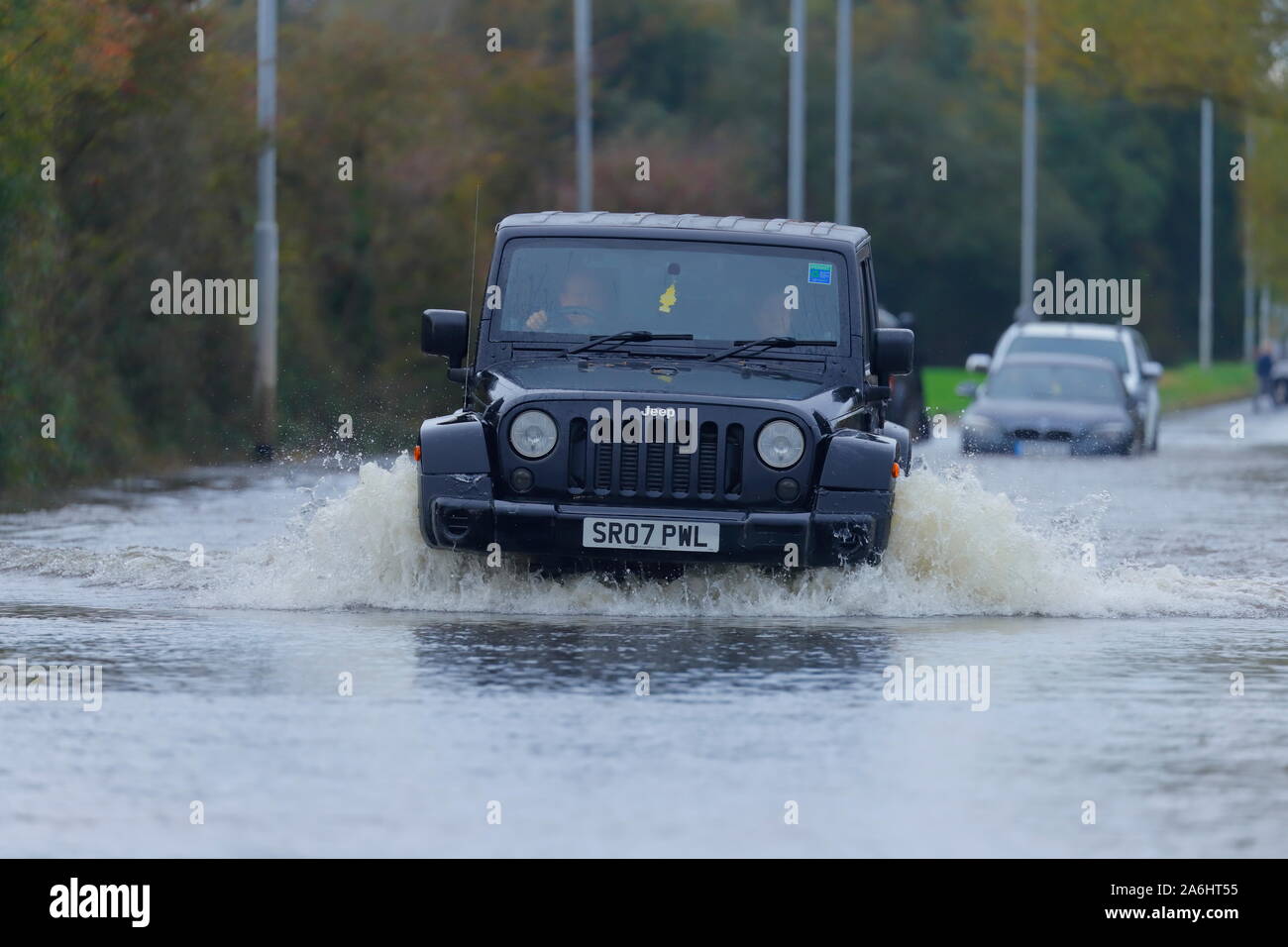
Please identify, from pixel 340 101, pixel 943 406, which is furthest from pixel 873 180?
pixel 340 101

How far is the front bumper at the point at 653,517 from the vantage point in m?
12.6

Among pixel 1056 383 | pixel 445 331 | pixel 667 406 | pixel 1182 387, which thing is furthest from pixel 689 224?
pixel 1182 387

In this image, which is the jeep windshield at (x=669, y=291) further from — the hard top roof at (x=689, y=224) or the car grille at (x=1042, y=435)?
the car grille at (x=1042, y=435)

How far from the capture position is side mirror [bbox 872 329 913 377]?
45.4 ft

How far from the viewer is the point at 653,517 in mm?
12578

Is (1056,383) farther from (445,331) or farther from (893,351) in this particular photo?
(445,331)

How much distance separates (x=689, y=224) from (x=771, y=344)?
0.92 meters

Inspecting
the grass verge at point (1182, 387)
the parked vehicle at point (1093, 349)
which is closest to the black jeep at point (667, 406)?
the parked vehicle at point (1093, 349)

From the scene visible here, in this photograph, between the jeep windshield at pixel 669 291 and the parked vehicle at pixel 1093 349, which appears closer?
the jeep windshield at pixel 669 291

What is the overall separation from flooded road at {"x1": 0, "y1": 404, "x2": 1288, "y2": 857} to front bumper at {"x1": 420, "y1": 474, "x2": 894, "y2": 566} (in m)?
0.34

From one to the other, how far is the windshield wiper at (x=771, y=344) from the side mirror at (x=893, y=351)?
0.77 ft

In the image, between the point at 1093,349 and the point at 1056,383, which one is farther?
the point at 1093,349

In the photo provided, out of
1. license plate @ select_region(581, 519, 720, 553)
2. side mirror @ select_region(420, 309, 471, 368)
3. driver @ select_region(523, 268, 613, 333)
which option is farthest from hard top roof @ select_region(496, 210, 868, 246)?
license plate @ select_region(581, 519, 720, 553)

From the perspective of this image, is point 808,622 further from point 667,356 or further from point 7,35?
point 7,35
